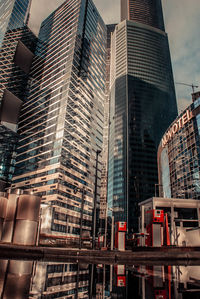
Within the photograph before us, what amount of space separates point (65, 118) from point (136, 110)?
71.5 metres

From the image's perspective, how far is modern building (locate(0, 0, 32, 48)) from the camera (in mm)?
105188

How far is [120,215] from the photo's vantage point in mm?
133000

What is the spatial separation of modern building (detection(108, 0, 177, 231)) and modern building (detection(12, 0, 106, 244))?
85.1 ft

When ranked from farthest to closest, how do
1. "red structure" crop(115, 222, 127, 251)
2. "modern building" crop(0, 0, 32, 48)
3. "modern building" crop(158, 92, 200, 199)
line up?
1. "modern building" crop(0, 0, 32, 48)
2. "modern building" crop(158, 92, 200, 199)
3. "red structure" crop(115, 222, 127, 251)

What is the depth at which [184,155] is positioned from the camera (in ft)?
220

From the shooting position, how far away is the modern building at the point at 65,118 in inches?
3615

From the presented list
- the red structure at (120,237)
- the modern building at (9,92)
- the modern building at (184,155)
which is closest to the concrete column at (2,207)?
the red structure at (120,237)

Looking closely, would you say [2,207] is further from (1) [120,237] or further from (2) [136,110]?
(2) [136,110]

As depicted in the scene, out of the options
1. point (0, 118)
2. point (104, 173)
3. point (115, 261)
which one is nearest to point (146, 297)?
point (115, 261)

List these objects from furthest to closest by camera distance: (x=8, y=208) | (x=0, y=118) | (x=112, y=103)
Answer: (x=112, y=103)
(x=0, y=118)
(x=8, y=208)

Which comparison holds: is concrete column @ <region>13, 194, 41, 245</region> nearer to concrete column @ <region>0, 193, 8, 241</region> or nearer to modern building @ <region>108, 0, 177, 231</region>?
concrete column @ <region>0, 193, 8, 241</region>

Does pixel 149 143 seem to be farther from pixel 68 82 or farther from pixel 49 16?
pixel 49 16

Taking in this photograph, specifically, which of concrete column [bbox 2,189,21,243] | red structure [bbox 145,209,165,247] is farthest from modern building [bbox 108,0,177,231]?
concrete column [bbox 2,189,21,243]

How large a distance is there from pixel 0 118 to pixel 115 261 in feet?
304
